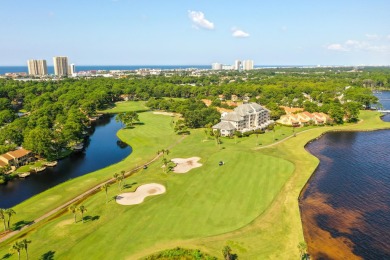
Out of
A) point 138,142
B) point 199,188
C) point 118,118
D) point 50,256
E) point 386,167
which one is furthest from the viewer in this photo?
point 118,118

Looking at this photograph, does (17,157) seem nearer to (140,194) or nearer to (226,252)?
(140,194)

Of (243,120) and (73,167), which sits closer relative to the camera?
(73,167)

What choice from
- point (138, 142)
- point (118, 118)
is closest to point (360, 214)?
point (138, 142)

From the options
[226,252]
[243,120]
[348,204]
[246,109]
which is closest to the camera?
[226,252]

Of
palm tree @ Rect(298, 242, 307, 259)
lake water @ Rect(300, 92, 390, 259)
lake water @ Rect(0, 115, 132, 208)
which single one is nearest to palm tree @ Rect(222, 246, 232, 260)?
palm tree @ Rect(298, 242, 307, 259)

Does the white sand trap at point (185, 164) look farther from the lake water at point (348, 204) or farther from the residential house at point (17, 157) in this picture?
the residential house at point (17, 157)

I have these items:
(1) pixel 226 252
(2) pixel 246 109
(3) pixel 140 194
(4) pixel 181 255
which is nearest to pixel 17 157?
(3) pixel 140 194

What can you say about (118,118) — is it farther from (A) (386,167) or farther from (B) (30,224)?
(A) (386,167)
